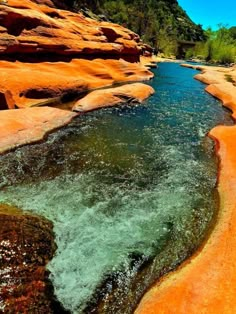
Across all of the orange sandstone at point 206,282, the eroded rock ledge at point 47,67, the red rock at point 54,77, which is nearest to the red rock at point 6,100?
the eroded rock ledge at point 47,67

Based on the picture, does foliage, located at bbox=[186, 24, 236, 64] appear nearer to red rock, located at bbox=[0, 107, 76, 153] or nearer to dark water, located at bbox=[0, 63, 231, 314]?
dark water, located at bbox=[0, 63, 231, 314]

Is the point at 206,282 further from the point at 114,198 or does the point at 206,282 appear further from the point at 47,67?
the point at 47,67

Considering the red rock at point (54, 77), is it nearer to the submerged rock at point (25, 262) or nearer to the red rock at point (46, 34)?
the red rock at point (46, 34)

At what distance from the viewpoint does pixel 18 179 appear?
44.4 feet

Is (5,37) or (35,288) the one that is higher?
(5,37)

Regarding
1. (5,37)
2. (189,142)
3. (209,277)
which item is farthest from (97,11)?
(209,277)

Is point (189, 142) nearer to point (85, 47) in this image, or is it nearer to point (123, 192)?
point (123, 192)

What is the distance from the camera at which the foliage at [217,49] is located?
326ft

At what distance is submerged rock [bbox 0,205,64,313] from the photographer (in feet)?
24.3

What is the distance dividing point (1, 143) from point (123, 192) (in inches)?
272

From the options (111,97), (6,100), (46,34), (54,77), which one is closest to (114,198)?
(6,100)

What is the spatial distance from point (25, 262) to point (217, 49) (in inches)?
4200

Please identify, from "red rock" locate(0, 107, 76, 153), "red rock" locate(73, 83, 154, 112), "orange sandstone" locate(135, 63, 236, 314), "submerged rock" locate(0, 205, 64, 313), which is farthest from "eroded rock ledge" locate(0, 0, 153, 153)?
"orange sandstone" locate(135, 63, 236, 314)

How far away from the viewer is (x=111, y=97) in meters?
26.3
